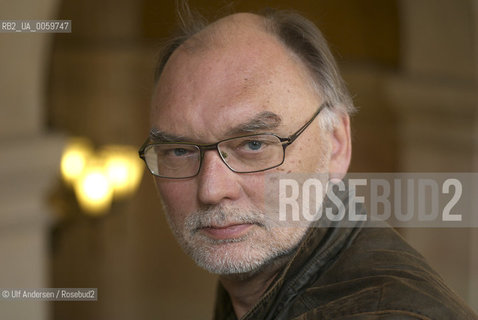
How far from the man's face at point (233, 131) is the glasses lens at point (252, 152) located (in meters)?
0.01

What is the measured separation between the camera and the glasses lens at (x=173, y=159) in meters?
1.06

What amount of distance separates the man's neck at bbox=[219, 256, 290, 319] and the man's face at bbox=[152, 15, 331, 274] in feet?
0.08

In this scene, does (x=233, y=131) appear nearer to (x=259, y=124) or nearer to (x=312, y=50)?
(x=259, y=124)

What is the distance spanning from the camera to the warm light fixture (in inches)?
138

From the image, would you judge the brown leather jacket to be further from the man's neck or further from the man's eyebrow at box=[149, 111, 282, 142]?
the man's eyebrow at box=[149, 111, 282, 142]

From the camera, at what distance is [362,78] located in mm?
2928

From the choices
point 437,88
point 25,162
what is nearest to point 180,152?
point 25,162

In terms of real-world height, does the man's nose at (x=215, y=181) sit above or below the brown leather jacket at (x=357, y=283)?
above

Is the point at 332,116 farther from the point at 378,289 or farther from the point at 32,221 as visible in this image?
the point at 32,221

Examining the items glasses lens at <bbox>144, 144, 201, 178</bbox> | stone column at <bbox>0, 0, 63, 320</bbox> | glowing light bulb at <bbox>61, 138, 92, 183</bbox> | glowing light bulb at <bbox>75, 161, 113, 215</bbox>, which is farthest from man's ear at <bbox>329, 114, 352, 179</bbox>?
glowing light bulb at <bbox>75, 161, 113, 215</bbox>

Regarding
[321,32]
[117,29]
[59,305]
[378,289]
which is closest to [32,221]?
[59,305]

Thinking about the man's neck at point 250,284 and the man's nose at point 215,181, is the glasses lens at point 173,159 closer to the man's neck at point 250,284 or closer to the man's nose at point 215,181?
the man's nose at point 215,181

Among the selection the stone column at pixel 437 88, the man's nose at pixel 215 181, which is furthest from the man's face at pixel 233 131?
the stone column at pixel 437 88

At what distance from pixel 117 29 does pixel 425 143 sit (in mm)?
2011
